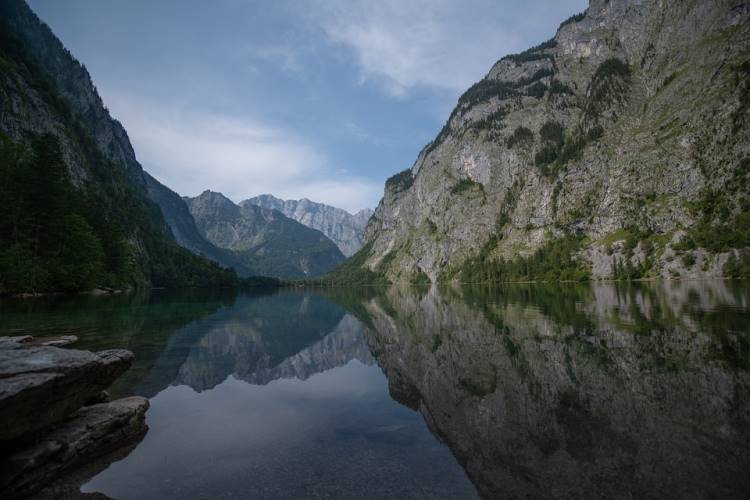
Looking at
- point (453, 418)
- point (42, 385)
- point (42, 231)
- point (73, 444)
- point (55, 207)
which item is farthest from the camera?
point (55, 207)

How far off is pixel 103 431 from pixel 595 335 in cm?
2755

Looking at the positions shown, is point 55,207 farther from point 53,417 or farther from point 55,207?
point 53,417

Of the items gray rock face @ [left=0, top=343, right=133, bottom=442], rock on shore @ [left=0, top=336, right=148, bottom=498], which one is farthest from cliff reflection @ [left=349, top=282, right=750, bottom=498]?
gray rock face @ [left=0, top=343, right=133, bottom=442]

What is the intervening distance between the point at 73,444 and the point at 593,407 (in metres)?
15.8

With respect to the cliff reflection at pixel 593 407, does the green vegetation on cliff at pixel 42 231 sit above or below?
above

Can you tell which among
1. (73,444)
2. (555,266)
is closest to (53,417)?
(73,444)

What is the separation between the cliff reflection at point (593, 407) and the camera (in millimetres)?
8656

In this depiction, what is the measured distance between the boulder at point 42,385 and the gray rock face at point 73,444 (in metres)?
0.43

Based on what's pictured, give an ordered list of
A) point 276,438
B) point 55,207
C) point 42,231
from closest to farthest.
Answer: point 276,438
point 42,231
point 55,207

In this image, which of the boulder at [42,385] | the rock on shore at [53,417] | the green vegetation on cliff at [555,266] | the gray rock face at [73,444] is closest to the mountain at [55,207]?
the gray rock face at [73,444]

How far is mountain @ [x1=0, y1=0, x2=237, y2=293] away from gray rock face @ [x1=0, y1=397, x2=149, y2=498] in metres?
67.1

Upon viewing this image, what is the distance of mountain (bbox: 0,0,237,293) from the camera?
64312 mm

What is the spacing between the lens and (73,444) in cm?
958

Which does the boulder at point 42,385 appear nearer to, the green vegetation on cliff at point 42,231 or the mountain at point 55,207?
the green vegetation on cliff at point 42,231
